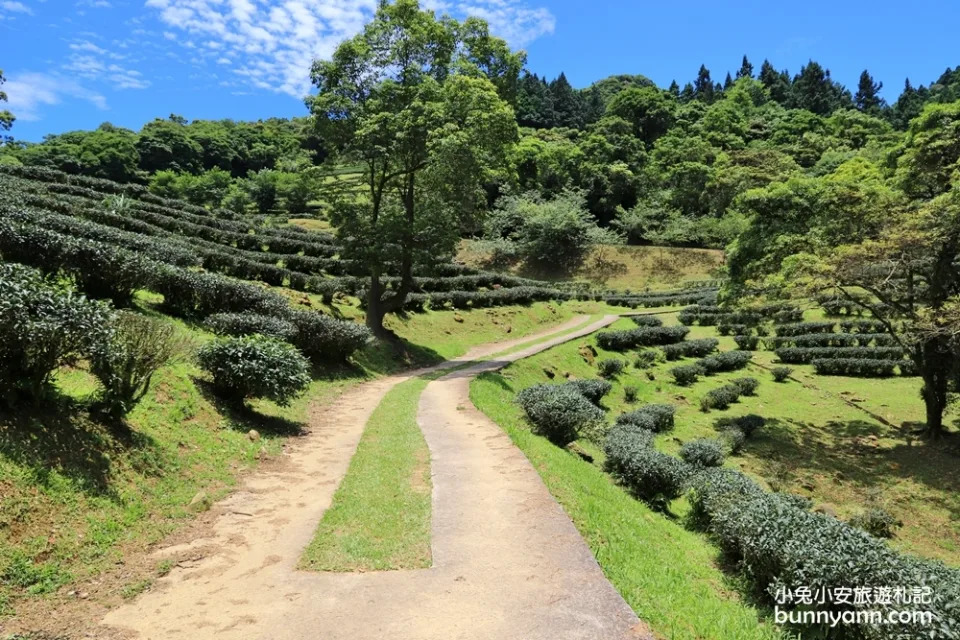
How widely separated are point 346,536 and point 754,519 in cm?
479

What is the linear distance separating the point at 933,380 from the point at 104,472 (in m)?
21.9

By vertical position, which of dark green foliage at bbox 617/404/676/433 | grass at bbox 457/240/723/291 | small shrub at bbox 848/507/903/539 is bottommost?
small shrub at bbox 848/507/903/539

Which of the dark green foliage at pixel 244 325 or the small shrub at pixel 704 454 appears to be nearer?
the dark green foliage at pixel 244 325

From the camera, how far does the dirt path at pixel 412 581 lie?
4.34 meters

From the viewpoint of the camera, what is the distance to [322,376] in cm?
1570

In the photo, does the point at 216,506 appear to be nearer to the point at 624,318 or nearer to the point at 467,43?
the point at 467,43

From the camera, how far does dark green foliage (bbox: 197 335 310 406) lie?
9.84 metres

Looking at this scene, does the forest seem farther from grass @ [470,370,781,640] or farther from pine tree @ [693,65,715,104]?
pine tree @ [693,65,715,104]

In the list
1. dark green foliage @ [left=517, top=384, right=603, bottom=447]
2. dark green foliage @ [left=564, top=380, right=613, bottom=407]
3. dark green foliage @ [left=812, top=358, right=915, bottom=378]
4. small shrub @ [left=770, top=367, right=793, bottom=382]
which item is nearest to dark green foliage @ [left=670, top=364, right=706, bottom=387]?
small shrub @ [left=770, top=367, right=793, bottom=382]

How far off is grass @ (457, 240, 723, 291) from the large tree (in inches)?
1314

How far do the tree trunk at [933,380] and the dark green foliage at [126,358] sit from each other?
2054cm

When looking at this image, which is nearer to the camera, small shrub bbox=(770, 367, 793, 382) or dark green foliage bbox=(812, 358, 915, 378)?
small shrub bbox=(770, 367, 793, 382)

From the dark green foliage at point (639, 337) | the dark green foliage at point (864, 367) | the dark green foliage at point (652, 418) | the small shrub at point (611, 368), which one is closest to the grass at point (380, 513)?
the dark green foliage at point (652, 418)

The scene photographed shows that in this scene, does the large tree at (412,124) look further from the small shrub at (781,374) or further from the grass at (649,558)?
the small shrub at (781,374)
